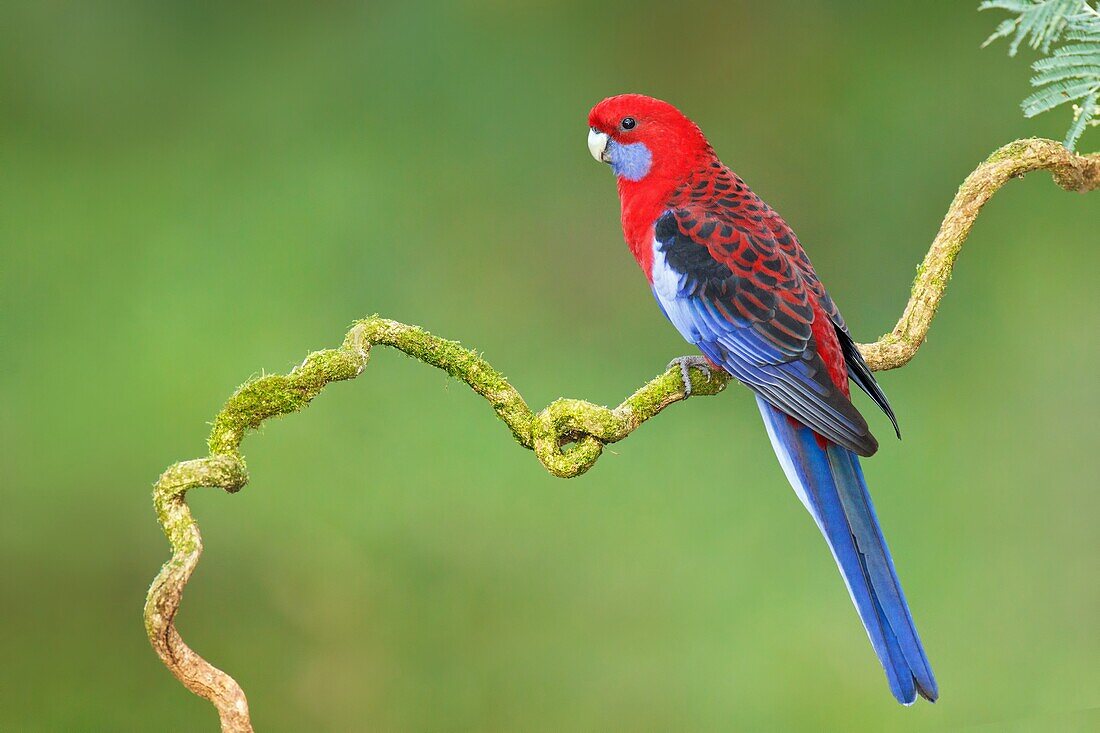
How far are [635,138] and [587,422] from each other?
2.20 feet

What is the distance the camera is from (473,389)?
1438 millimetres

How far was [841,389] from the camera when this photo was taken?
180 centimetres

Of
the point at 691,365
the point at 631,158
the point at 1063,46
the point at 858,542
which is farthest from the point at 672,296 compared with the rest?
the point at 1063,46

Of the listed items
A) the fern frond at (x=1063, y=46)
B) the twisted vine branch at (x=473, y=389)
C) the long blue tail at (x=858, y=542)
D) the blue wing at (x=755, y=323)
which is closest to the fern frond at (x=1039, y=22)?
the fern frond at (x=1063, y=46)

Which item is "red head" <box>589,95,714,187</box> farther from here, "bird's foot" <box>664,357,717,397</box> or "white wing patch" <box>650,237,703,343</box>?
"bird's foot" <box>664,357,717,397</box>

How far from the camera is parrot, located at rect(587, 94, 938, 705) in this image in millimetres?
1633

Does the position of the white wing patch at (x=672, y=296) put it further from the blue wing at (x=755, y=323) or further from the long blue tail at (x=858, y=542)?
the long blue tail at (x=858, y=542)

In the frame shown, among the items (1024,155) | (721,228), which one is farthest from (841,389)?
(1024,155)

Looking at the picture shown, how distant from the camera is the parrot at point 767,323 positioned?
1633mm

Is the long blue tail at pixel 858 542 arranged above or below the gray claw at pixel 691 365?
below

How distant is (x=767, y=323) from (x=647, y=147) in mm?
388

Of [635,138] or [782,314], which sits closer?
[782,314]

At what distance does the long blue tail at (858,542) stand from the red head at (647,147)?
379 mm

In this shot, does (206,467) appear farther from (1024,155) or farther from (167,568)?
(1024,155)
